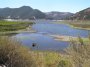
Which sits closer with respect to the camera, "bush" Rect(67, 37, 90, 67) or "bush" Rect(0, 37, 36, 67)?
"bush" Rect(67, 37, 90, 67)

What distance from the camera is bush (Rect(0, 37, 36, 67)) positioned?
9.15 meters

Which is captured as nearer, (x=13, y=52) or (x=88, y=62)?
(x=88, y=62)

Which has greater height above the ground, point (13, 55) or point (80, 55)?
point (13, 55)

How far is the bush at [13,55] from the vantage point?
915 cm

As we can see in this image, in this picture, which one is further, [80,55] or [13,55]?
[80,55]

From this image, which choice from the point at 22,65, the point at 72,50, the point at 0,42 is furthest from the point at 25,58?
the point at 72,50

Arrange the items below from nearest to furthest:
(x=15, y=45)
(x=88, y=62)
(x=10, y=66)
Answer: (x=88, y=62) → (x=10, y=66) → (x=15, y=45)

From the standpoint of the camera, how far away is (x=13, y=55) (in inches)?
362

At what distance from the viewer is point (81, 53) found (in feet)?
31.3

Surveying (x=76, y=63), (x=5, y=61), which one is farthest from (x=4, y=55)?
(x=76, y=63)

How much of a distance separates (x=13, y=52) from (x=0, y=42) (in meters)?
0.69

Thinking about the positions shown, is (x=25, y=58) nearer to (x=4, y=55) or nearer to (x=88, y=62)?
(x=4, y=55)

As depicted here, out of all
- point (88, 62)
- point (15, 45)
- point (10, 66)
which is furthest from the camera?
point (15, 45)

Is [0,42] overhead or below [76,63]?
overhead
